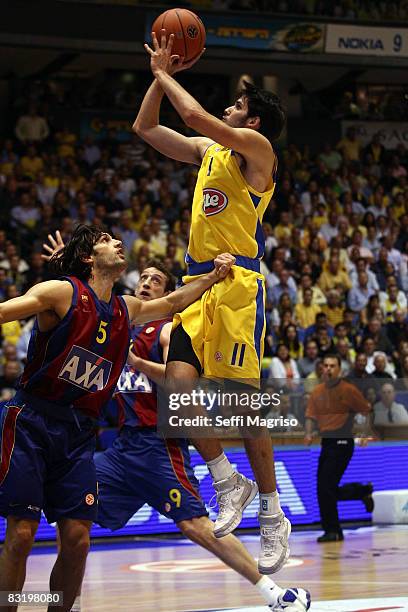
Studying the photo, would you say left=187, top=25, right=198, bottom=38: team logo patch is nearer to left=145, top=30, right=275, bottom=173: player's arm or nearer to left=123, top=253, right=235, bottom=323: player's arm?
left=145, top=30, right=275, bottom=173: player's arm

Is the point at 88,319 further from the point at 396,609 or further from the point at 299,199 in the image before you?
the point at 299,199

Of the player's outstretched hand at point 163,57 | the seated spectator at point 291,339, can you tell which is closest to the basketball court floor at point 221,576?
the seated spectator at point 291,339

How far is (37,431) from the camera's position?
615 centimetres

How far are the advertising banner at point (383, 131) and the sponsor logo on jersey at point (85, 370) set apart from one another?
61.2 feet

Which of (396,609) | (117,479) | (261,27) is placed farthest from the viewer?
(261,27)

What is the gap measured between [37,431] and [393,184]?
1743cm

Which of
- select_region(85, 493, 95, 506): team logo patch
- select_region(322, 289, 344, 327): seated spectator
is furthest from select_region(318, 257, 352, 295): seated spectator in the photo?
select_region(85, 493, 95, 506): team logo patch

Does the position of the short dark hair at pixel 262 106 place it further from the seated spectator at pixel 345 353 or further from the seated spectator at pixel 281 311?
the seated spectator at pixel 281 311

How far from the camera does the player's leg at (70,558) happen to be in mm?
6125

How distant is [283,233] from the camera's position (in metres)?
19.0

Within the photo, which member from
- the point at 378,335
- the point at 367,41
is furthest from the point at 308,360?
the point at 367,41

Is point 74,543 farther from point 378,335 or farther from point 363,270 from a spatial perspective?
point 363,270

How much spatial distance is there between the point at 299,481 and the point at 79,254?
749 centimetres

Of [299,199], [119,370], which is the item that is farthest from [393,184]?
[119,370]
